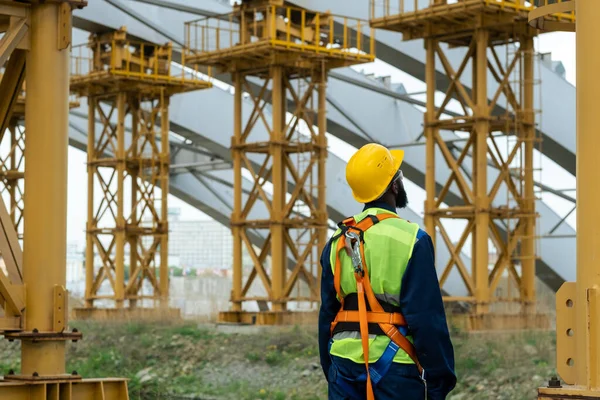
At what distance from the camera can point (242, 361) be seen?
25891 mm

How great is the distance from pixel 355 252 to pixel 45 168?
4803 mm

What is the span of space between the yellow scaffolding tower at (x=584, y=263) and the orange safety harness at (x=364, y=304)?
23.6 inches

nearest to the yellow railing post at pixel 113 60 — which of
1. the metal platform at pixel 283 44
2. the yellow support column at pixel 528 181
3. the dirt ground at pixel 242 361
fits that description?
the metal platform at pixel 283 44

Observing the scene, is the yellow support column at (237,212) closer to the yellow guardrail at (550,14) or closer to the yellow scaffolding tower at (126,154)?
the yellow scaffolding tower at (126,154)

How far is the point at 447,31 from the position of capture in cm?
2689

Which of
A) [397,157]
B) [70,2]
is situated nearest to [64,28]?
[70,2]

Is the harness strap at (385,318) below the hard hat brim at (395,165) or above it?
below

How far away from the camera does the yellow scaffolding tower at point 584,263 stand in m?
4.71

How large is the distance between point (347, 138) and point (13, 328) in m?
32.1

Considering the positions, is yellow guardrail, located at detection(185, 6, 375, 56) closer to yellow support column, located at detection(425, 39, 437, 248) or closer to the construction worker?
yellow support column, located at detection(425, 39, 437, 248)

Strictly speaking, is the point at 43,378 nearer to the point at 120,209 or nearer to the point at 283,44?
the point at 283,44

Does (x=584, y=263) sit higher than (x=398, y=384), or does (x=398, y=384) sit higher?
(x=584, y=263)

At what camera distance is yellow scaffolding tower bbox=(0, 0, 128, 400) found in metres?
9.28

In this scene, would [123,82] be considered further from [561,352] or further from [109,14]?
[561,352]
